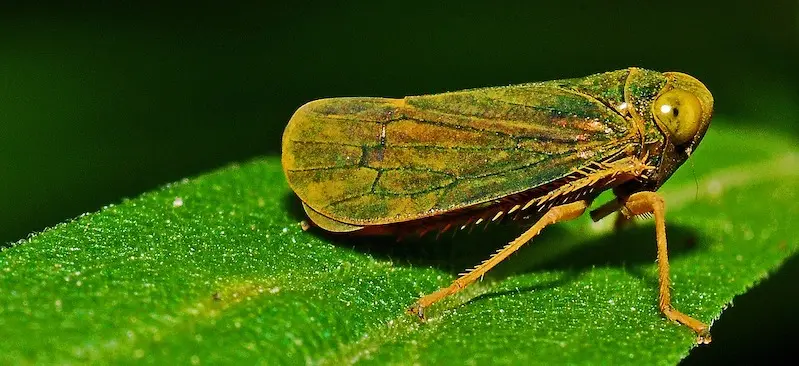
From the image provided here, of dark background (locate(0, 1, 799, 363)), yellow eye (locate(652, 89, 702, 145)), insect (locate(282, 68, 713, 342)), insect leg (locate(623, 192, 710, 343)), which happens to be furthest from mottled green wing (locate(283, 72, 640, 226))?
dark background (locate(0, 1, 799, 363))

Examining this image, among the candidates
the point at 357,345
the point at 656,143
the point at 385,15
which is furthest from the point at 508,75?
the point at 357,345

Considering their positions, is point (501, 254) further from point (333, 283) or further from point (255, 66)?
point (255, 66)

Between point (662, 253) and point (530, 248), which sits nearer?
point (662, 253)

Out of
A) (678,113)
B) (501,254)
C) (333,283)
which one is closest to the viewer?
(333,283)

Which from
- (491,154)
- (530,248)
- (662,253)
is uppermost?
(491,154)

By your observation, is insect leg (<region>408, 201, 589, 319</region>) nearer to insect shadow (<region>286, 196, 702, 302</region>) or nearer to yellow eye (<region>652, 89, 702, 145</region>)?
insect shadow (<region>286, 196, 702, 302</region>)

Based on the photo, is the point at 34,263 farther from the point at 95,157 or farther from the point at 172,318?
the point at 95,157

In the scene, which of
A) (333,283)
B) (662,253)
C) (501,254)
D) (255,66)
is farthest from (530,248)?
(255,66)
